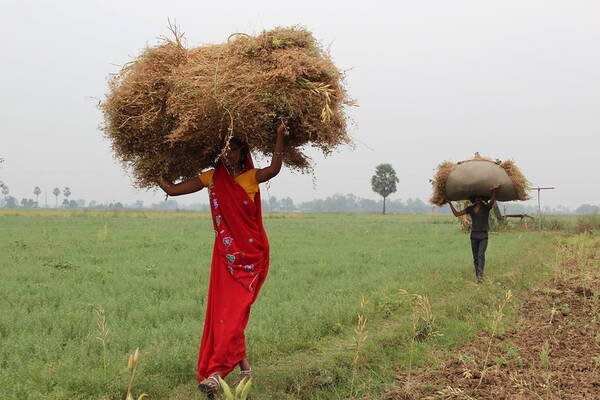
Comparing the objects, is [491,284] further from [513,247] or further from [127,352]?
[513,247]

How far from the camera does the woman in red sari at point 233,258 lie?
3938 mm

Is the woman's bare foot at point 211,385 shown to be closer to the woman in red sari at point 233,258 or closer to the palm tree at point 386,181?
the woman in red sari at point 233,258

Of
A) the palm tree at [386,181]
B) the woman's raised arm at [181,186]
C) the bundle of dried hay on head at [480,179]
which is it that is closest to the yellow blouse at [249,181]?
the woman's raised arm at [181,186]

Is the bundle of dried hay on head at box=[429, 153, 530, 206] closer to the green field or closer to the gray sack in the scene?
the gray sack

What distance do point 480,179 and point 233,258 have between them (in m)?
6.47

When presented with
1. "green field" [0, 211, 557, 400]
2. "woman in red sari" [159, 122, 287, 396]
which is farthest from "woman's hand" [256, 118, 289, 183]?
"green field" [0, 211, 557, 400]

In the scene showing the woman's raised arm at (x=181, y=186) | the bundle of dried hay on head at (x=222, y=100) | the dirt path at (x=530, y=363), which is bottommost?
the dirt path at (x=530, y=363)

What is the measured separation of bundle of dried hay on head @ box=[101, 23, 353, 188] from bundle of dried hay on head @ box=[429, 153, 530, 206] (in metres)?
5.90

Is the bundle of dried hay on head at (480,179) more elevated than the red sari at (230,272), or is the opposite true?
the bundle of dried hay on head at (480,179)

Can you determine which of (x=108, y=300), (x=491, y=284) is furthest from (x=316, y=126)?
(x=491, y=284)

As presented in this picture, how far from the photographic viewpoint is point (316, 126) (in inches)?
148

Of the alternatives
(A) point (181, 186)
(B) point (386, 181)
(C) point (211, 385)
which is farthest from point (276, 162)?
(B) point (386, 181)

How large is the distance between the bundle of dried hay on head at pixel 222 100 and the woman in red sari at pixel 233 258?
23cm

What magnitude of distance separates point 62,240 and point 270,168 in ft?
47.1
